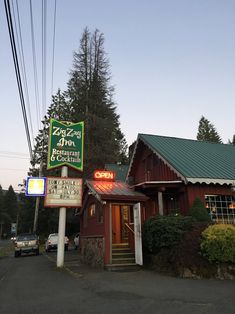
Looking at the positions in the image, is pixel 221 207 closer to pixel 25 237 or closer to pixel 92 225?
pixel 92 225

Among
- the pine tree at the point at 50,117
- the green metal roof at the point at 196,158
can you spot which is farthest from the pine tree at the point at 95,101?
the green metal roof at the point at 196,158

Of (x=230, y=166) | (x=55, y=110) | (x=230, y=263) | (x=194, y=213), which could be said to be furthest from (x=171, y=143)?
(x=55, y=110)

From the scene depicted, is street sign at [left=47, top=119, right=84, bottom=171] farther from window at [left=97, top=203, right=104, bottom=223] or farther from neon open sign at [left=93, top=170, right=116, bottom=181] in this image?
window at [left=97, top=203, right=104, bottom=223]

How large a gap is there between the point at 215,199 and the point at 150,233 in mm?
5132

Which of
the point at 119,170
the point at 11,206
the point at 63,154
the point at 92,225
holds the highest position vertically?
the point at 11,206

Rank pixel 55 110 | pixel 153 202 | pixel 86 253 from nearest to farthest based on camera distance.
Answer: pixel 86 253 → pixel 153 202 → pixel 55 110

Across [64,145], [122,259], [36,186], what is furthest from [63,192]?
[122,259]

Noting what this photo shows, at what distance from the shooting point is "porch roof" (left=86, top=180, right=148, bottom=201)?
591 inches

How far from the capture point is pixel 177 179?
673 inches

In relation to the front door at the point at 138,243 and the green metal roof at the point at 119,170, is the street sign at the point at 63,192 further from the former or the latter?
the green metal roof at the point at 119,170

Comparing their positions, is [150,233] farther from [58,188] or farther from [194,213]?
[58,188]

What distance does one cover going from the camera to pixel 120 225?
1870cm

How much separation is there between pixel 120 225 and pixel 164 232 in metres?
5.72

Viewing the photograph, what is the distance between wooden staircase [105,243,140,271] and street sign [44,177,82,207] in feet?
10.6
